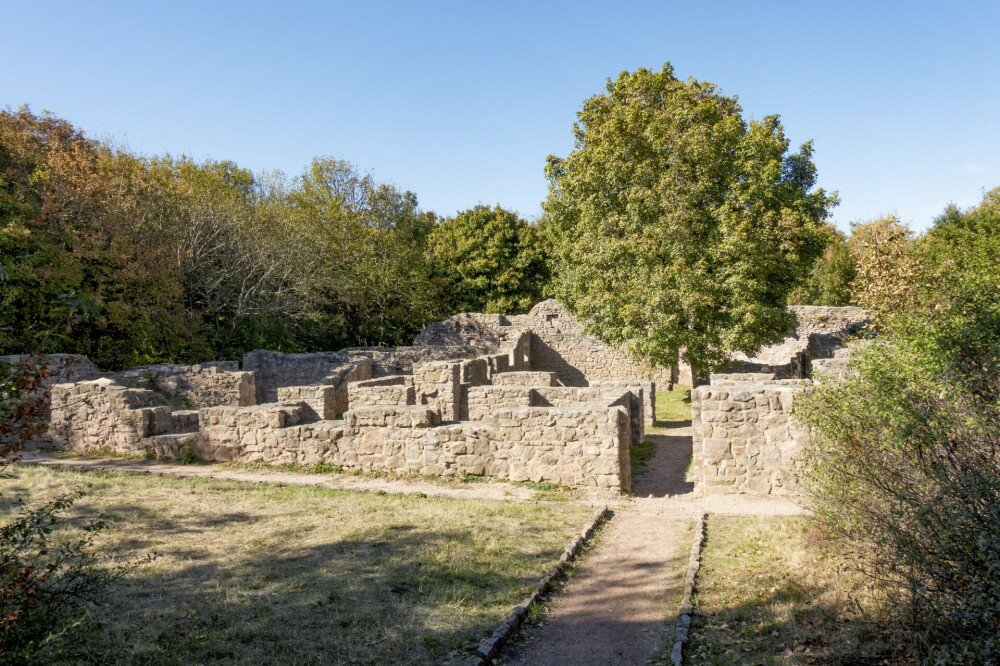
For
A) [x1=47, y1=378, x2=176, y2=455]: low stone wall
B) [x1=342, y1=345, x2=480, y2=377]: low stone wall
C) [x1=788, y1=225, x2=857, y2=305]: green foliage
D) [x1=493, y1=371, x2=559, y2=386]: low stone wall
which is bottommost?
[x1=47, y1=378, x2=176, y2=455]: low stone wall

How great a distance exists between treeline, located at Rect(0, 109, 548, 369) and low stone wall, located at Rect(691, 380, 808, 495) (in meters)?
12.6

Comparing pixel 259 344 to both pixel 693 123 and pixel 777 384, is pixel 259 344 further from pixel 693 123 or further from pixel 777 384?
pixel 777 384

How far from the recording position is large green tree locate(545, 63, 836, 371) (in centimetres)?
1723

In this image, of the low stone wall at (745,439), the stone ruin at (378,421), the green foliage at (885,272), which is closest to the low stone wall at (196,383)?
the stone ruin at (378,421)

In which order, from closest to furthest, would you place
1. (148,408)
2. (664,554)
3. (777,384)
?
(664,554) < (777,384) < (148,408)

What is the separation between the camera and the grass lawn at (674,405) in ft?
62.5

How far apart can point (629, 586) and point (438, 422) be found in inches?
239

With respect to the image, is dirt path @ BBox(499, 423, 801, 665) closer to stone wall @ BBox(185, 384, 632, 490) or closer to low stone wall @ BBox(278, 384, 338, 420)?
stone wall @ BBox(185, 384, 632, 490)

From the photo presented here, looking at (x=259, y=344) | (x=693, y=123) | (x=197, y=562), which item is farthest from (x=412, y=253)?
(x=197, y=562)

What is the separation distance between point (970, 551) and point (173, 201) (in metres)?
29.0

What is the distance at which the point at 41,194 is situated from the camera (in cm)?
2227

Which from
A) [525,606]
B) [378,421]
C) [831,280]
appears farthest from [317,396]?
[831,280]

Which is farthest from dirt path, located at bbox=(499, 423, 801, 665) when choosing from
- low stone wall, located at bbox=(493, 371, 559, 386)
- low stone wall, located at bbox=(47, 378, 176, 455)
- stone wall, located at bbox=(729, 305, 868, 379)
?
stone wall, located at bbox=(729, 305, 868, 379)

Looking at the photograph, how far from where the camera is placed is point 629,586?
6.87 meters
